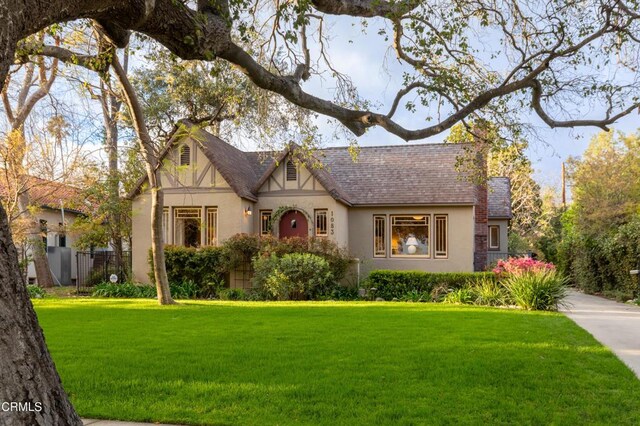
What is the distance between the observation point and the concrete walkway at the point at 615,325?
7215mm

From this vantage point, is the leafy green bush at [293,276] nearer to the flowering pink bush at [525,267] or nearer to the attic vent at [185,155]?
the attic vent at [185,155]

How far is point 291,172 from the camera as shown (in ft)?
63.7

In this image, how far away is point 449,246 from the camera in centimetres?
1953

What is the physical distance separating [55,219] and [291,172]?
1398 centimetres

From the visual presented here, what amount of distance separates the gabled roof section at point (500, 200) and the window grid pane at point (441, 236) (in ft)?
31.3

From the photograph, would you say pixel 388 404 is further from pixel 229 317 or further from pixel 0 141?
pixel 0 141

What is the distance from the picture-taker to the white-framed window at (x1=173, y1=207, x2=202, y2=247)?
18.9 meters

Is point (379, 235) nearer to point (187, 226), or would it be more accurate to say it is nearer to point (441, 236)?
point (441, 236)

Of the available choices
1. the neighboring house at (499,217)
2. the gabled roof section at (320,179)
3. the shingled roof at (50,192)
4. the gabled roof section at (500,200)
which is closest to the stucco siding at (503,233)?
the neighboring house at (499,217)

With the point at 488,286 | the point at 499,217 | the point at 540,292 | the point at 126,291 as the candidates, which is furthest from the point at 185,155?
the point at 499,217

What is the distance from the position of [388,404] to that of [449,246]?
15.6 metres

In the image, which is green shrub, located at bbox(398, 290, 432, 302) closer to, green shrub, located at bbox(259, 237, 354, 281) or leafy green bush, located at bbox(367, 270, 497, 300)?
leafy green bush, located at bbox(367, 270, 497, 300)

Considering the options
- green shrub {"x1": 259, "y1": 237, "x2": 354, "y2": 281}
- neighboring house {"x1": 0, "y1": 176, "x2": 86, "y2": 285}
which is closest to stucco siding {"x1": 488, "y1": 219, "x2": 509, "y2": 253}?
green shrub {"x1": 259, "y1": 237, "x2": 354, "y2": 281}

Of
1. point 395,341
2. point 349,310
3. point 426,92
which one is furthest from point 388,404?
point 349,310
